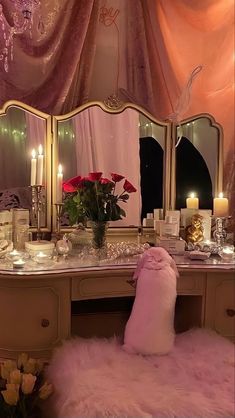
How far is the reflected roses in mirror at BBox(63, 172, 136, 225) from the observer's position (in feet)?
4.57

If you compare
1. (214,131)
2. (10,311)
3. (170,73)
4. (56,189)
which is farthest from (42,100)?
(10,311)

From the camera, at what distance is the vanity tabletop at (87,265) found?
1.21m

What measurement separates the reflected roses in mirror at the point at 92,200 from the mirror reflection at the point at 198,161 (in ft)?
1.13

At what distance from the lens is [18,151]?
1.53 metres

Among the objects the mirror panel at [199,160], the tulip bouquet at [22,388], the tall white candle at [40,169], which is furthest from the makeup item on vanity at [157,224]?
the tulip bouquet at [22,388]

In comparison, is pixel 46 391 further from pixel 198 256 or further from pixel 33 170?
pixel 33 170

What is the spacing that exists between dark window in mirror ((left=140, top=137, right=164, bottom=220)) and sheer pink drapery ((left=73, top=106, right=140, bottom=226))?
2 centimetres

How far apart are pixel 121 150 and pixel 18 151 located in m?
0.38

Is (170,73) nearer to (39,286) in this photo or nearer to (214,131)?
(214,131)

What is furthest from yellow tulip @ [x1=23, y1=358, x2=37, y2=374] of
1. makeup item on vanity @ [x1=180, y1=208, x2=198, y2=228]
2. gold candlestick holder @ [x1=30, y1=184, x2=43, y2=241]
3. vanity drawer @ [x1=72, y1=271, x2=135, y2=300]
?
makeup item on vanity @ [x1=180, y1=208, x2=198, y2=228]

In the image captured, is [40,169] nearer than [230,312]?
No

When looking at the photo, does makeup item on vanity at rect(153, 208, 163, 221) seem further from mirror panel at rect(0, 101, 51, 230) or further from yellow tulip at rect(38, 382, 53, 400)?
yellow tulip at rect(38, 382, 53, 400)

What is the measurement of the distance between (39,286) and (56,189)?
44 cm

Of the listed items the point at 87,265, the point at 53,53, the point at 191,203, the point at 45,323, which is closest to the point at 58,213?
the point at 87,265
